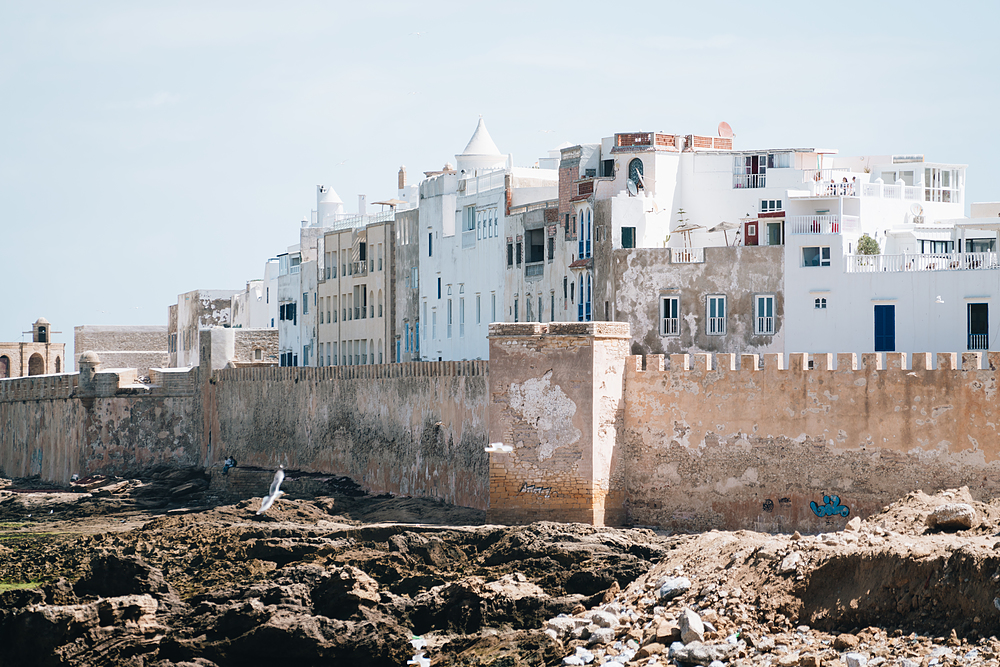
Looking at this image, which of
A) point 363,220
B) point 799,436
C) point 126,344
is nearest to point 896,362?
point 799,436

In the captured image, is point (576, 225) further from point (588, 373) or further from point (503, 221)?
point (588, 373)

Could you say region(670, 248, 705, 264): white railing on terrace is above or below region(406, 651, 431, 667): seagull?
above

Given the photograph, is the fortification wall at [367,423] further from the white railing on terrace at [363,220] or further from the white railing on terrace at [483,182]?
the white railing on terrace at [363,220]

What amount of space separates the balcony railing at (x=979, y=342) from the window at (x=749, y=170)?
34.4 ft

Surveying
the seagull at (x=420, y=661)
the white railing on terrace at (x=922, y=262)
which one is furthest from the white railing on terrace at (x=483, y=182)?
the seagull at (x=420, y=661)

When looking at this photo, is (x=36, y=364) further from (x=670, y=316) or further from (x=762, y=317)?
(x=762, y=317)

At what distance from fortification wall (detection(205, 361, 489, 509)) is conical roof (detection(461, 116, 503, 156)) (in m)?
13.5

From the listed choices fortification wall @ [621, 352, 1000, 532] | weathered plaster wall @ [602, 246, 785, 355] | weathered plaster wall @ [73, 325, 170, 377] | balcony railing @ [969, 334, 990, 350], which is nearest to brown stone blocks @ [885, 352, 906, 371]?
fortification wall @ [621, 352, 1000, 532]

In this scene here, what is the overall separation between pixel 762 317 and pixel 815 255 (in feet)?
6.59

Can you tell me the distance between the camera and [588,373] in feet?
111

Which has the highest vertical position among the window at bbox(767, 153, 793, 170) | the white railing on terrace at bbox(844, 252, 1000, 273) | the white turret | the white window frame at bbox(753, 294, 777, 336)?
the white turret

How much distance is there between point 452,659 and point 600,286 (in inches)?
742

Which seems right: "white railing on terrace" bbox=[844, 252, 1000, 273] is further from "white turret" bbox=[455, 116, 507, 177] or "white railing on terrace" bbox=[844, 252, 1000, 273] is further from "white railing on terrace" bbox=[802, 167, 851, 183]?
"white turret" bbox=[455, 116, 507, 177]

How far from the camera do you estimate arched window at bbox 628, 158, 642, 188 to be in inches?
1801
